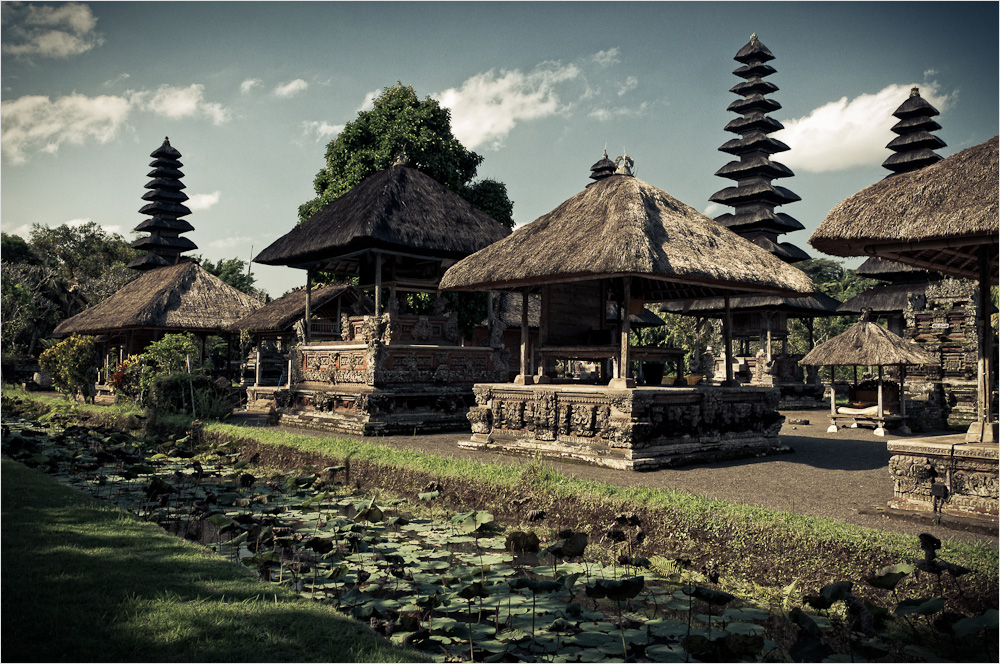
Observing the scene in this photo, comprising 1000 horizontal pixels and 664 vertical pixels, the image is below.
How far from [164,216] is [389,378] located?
22792mm

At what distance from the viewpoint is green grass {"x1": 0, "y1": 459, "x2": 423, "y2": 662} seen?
348 centimetres

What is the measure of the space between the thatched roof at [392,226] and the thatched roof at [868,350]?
7459mm

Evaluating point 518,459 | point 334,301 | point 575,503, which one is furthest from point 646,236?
point 334,301

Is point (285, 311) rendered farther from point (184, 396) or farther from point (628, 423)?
point (628, 423)

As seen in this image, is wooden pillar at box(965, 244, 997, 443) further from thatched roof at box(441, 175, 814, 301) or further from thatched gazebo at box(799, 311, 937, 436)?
thatched gazebo at box(799, 311, 937, 436)

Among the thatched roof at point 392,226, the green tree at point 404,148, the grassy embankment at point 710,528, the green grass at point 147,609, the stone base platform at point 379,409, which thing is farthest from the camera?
the green tree at point 404,148

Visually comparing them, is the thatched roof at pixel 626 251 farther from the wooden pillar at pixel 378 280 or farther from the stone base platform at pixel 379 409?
the stone base platform at pixel 379 409

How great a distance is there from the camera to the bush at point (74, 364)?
61.1ft

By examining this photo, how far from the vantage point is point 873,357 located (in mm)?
13852

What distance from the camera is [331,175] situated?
19625 millimetres

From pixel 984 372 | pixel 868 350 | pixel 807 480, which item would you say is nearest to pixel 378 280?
pixel 807 480

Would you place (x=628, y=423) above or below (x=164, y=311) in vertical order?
below

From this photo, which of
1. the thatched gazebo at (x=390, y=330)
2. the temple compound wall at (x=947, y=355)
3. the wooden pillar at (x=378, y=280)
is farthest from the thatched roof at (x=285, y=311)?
the temple compound wall at (x=947, y=355)

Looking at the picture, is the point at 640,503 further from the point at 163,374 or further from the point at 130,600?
the point at 163,374
